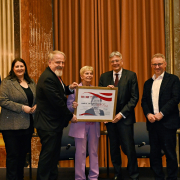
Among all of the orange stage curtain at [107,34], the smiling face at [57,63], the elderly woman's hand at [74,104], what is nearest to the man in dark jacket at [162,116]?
the elderly woman's hand at [74,104]

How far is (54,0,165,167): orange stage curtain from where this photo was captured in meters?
5.18

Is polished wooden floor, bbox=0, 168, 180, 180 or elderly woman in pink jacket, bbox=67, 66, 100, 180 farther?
polished wooden floor, bbox=0, 168, 180, 180

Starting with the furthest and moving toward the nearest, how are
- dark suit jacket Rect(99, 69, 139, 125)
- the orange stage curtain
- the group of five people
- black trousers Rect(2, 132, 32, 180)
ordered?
1. the orange stage curtain
2. dark suit jacket Rect(99, 69, 139, 125)
3. black trousers Rect(2, 132, 32, 180)
4. the group of five people

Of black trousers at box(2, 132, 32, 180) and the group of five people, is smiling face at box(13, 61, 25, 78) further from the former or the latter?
black trousers at box(2, 132, 32, 180)

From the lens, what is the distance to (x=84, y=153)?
12.0 feet

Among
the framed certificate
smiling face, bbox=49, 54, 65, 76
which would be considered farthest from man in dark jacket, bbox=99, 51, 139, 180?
smiling face, bbox=49, 54, 65, 76

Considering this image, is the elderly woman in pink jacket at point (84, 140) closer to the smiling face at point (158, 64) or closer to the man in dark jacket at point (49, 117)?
the man in dark jacket at point (49, 117)

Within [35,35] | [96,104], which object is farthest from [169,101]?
[35,35]

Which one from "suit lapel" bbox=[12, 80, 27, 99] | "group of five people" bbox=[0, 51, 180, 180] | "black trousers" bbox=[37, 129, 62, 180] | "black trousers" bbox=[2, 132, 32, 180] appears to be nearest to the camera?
"black trousers" bbox=[37, 129, 62, 180]

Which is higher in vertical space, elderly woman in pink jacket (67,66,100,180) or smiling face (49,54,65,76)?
smiling face (49,54,65,76)

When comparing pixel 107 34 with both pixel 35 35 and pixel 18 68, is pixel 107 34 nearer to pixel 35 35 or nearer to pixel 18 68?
pixel 35 35

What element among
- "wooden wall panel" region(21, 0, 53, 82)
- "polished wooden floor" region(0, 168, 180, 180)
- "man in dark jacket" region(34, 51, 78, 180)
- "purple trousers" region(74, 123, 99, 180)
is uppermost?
"wooden wall panel" region(21, 0, 53, 82)

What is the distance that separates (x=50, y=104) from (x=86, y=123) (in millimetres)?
860

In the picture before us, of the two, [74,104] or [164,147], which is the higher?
[74,104]
